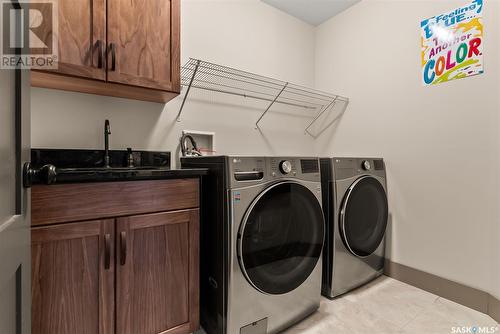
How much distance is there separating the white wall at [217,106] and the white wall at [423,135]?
0.43 metres

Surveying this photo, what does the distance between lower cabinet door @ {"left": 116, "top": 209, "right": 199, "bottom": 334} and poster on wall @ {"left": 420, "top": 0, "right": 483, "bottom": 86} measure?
1.87 m

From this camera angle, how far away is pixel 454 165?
1.63 metres

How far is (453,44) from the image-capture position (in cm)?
162

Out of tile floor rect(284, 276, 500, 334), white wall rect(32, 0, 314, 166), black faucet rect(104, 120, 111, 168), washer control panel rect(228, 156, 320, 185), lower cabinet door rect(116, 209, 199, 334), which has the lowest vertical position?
tile floor rect(284, 276, 500, 334)

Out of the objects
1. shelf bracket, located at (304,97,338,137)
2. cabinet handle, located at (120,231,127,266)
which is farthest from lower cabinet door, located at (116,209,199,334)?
shelf bracket, located at (304,97,338,137)

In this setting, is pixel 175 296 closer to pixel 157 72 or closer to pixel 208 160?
pixel 208 160

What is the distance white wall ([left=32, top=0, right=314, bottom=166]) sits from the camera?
1.44m

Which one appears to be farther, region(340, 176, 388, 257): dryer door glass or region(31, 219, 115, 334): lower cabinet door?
region(340, 176, 388, 257): dryer door glass

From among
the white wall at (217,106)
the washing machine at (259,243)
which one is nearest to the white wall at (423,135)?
the white wall at (217,106)

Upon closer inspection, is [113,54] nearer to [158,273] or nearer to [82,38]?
[82,38]

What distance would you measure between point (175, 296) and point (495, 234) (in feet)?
6.08

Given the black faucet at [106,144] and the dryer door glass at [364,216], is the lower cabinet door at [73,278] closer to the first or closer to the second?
the black faucet at [106,144]

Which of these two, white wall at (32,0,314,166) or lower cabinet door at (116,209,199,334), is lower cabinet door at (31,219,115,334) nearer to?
lower cabinet door at (116,209,199,334)

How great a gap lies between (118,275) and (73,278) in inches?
6.0
